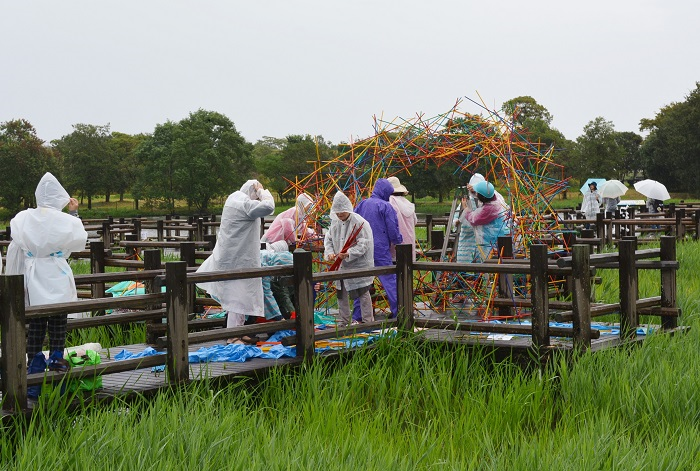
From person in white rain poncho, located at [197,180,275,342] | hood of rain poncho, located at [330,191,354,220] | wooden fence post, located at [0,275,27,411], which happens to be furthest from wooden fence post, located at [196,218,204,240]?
wooden fence post, located at [0,275,27,411]

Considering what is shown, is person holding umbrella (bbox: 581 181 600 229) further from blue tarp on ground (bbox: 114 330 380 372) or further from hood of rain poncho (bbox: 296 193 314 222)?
blue tarp on ground (bbox: 114 330 380 372)

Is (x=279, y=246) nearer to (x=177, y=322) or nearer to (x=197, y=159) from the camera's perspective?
(x=177, y=322)

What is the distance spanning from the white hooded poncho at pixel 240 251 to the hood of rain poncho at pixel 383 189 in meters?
1.48

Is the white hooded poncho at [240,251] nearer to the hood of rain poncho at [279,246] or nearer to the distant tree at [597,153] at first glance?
the hood of rain poncho at [279,246]

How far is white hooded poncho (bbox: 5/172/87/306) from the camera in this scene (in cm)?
662

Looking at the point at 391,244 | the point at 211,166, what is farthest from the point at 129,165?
the point at 391,244

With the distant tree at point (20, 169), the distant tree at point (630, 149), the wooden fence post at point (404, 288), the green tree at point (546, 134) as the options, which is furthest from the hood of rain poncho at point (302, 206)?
the distant tree at point (630, 149)

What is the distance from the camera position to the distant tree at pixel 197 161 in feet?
184

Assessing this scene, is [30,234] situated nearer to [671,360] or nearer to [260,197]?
[260,197]

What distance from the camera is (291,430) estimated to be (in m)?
5.68

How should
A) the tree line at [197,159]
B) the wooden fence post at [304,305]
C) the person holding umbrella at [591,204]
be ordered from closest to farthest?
the wooden fence post at [304,305] < the person holding umbrella at [591,204] < the tree line at [197,159]

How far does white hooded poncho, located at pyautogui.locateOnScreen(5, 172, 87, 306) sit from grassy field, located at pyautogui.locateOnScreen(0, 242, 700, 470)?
1.14m

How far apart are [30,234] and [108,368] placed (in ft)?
4.30

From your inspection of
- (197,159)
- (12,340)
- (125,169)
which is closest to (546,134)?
(197,159)
